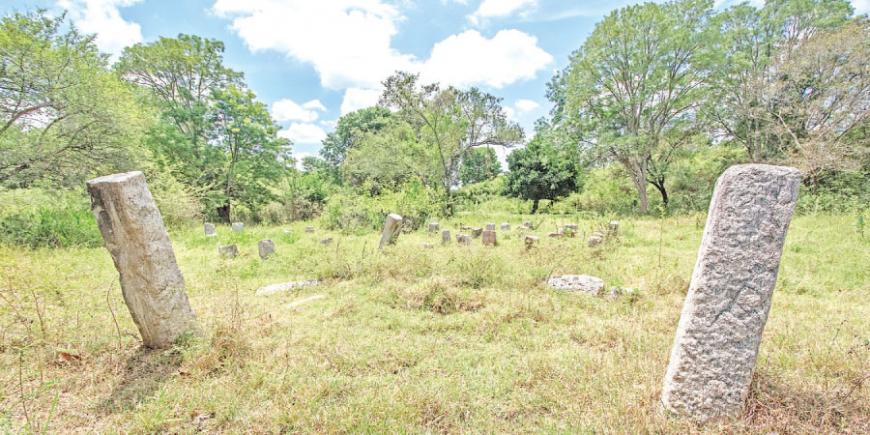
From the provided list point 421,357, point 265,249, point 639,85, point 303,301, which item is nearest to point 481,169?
point 639,85

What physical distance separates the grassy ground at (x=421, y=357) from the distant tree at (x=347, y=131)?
28778mm

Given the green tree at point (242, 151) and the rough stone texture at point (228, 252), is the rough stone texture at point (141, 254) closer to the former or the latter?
the rough stone texture at point (228, 252)

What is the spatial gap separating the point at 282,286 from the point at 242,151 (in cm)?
1375

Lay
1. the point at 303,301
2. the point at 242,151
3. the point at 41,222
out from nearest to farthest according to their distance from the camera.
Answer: the point at 303,301, the point at 41,222, the point at 242,151

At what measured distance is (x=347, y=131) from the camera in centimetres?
3462

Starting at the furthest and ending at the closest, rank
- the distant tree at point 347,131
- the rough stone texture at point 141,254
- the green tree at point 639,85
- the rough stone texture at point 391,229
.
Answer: the distant tree at point 347,131 < the green tree at point 639,85 < the rough stone texture at point 391,229 < the rough stone texture at point 141,254

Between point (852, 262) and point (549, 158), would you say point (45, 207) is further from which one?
point (549, 158)

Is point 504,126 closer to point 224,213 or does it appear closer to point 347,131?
point 224,213

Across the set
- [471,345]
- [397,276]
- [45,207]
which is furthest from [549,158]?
[45,207]

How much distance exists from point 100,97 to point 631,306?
13.1 m

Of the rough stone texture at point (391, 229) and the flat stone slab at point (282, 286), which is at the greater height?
the rough stone texture at point (391, 229)

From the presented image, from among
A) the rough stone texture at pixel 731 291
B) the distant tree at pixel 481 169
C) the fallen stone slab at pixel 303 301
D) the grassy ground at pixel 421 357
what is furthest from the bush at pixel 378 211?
the distant tree at pixel 481 169

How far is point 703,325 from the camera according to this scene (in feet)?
6.60

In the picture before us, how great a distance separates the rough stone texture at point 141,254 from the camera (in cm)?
288
